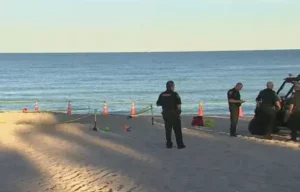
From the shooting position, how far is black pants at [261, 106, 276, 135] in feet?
46.8

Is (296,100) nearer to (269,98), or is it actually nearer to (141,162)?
(269,98)

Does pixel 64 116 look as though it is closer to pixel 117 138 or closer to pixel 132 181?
pixel 117 138

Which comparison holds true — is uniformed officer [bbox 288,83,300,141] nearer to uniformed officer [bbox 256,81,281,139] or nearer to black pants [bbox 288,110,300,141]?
black pants [bbox 288,110,300,141]

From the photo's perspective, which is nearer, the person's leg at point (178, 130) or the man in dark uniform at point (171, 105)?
the man in dark uniform at point (171, 105)

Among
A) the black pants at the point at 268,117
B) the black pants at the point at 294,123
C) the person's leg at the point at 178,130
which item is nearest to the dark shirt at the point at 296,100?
the black pants at the point at 294,123

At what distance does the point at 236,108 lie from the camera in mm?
14844

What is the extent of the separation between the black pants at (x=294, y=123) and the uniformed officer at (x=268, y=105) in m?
0.46

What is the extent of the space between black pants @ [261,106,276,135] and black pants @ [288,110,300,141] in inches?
18.5

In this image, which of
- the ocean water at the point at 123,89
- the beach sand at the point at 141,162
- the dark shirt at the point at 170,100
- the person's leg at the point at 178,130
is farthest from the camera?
the ocean water at the point at 123,89

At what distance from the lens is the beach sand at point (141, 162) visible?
880 centimetres

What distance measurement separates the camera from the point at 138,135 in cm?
1661

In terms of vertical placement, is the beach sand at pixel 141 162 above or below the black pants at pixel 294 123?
below

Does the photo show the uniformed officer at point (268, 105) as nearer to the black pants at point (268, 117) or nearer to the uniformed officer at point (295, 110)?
the black pants at point (268, 117)

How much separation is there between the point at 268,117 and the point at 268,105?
0.44m
